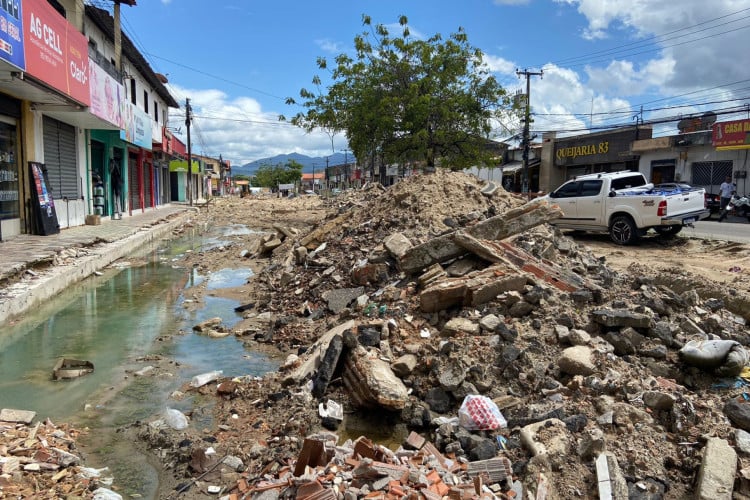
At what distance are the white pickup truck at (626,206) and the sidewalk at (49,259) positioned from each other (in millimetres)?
11061

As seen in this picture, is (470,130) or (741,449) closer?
(741,449)

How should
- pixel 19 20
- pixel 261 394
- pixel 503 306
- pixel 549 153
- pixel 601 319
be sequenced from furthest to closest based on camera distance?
pixel 549 153 → pixel 19 20 → pixel 503 306 → pixel 601 319 → pixel 261 394

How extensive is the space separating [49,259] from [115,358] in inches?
199

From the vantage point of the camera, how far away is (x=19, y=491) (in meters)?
2.98

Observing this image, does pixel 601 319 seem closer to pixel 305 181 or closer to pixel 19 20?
pixel 19 20

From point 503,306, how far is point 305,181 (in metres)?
126

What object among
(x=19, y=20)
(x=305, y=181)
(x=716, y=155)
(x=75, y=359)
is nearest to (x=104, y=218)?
(x=19, y=20)

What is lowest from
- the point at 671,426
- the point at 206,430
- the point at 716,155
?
the point at 206,430

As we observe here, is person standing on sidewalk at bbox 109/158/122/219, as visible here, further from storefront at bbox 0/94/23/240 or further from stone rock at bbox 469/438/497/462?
stone rock at bbox 469/438/497/462

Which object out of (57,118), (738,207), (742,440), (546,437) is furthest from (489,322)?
(738,207)

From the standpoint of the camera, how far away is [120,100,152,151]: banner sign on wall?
1979 cm

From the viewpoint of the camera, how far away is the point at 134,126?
2161cm

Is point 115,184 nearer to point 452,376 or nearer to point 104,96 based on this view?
point 104,96

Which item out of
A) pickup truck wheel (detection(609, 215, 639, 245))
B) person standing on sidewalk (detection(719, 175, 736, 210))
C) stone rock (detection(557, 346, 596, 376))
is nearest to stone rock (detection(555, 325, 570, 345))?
stone rock (detection(557, 346, 596, 376))
